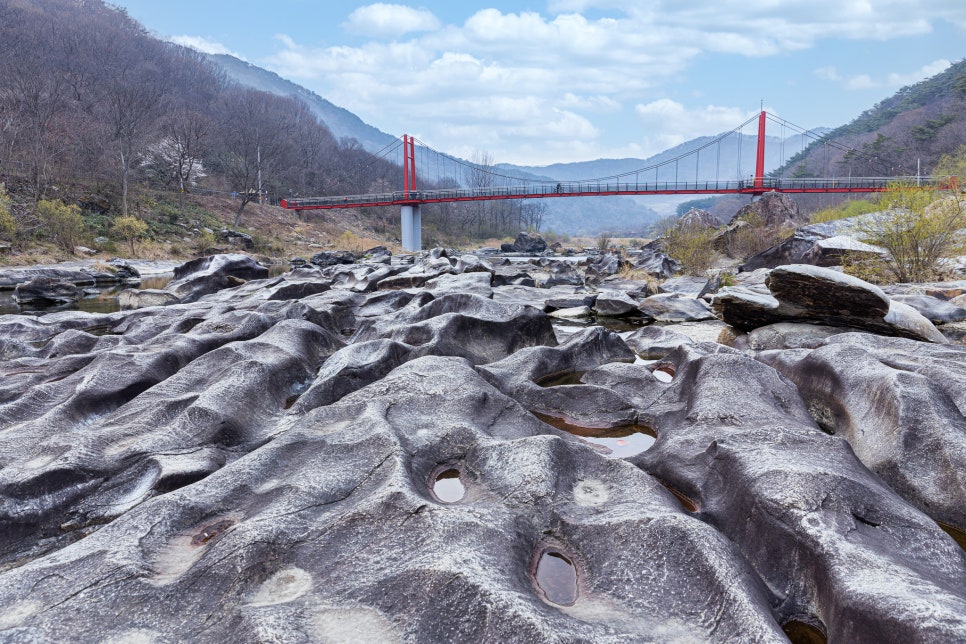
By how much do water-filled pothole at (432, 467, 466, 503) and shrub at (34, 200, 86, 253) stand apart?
32.8 metres

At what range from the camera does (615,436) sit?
5332mm

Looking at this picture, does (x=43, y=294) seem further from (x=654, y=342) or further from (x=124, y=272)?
(x=654, y=342)

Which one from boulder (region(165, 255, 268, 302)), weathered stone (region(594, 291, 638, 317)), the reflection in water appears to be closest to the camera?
weathered stone (region(594, 291, 638, 317))

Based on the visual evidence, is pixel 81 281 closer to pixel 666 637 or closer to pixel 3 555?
pixel 3 555

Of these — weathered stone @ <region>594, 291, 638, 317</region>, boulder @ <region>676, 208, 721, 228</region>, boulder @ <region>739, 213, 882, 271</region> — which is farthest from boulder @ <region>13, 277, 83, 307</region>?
boulder @ <region>676, 208, 721, 228</region>

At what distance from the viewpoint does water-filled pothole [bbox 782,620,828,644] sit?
102 inches

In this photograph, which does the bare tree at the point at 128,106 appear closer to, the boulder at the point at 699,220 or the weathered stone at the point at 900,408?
the boulder at the point at 699,220

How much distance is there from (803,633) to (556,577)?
3.81 feet

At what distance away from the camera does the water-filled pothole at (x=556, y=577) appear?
2.67 m

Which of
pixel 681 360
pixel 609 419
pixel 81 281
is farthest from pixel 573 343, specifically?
pixel 81 281

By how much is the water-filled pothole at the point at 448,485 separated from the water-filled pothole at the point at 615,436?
1.60 m

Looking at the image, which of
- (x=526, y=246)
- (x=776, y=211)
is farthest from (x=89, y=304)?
(x=526, y=246)

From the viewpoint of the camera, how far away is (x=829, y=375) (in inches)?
211

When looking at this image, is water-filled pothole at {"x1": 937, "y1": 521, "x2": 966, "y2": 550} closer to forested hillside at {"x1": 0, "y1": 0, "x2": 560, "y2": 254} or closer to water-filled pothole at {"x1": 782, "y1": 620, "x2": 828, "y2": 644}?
water-filled pothole at {"x1": 782, "y1": 620, "x2": 828, "y2": 644}
